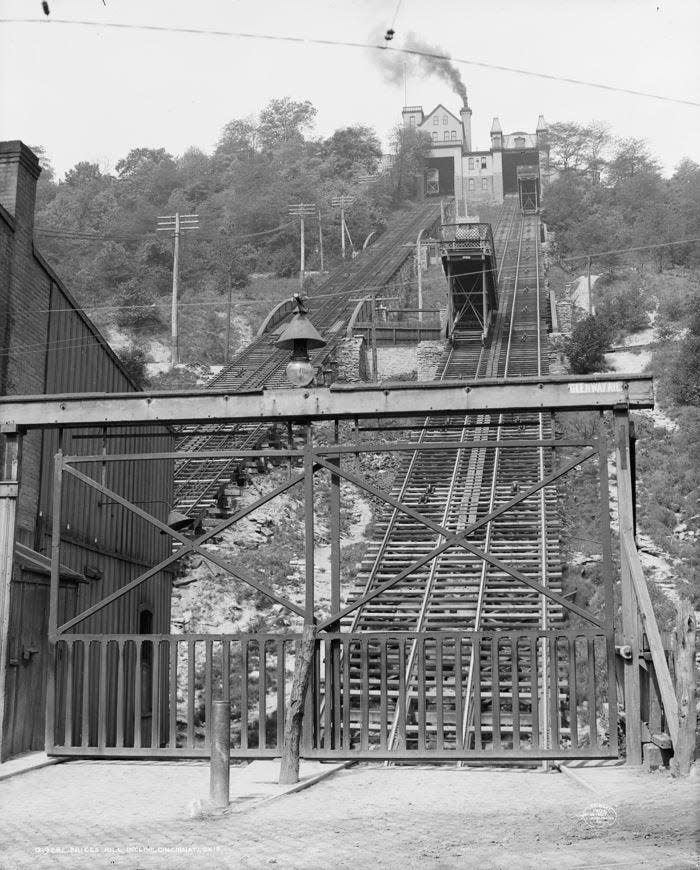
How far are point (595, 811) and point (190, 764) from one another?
5009mm

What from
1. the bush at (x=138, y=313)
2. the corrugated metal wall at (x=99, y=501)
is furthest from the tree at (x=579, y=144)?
the corrugated metal wall at (x=99, y=501)

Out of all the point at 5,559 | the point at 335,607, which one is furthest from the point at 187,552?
the point at 5,559

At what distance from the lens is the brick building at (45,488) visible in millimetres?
11547

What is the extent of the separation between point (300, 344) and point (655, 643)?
4609mm

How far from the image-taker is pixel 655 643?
891 cm

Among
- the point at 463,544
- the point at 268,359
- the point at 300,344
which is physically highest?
the point at 268,359

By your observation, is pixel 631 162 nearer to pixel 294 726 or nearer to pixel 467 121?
pixel 467 121

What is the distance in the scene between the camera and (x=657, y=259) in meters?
57.8

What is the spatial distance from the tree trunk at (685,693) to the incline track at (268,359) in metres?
5.25

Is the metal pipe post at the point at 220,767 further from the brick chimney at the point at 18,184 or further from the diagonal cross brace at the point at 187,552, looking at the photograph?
the brick chimney at the point at 18,184

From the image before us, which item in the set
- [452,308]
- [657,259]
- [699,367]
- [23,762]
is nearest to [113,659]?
[23,762]

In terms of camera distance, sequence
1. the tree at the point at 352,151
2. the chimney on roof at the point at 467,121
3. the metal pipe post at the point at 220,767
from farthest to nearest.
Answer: the chimney on roof at the point at 467,121
the tree at the point at 352,151
the metal pipe post at the point at 220,767

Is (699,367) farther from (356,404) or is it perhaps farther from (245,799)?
(245,799)

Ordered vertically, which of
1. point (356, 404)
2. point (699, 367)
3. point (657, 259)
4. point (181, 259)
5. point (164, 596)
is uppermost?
point (181, 259)
